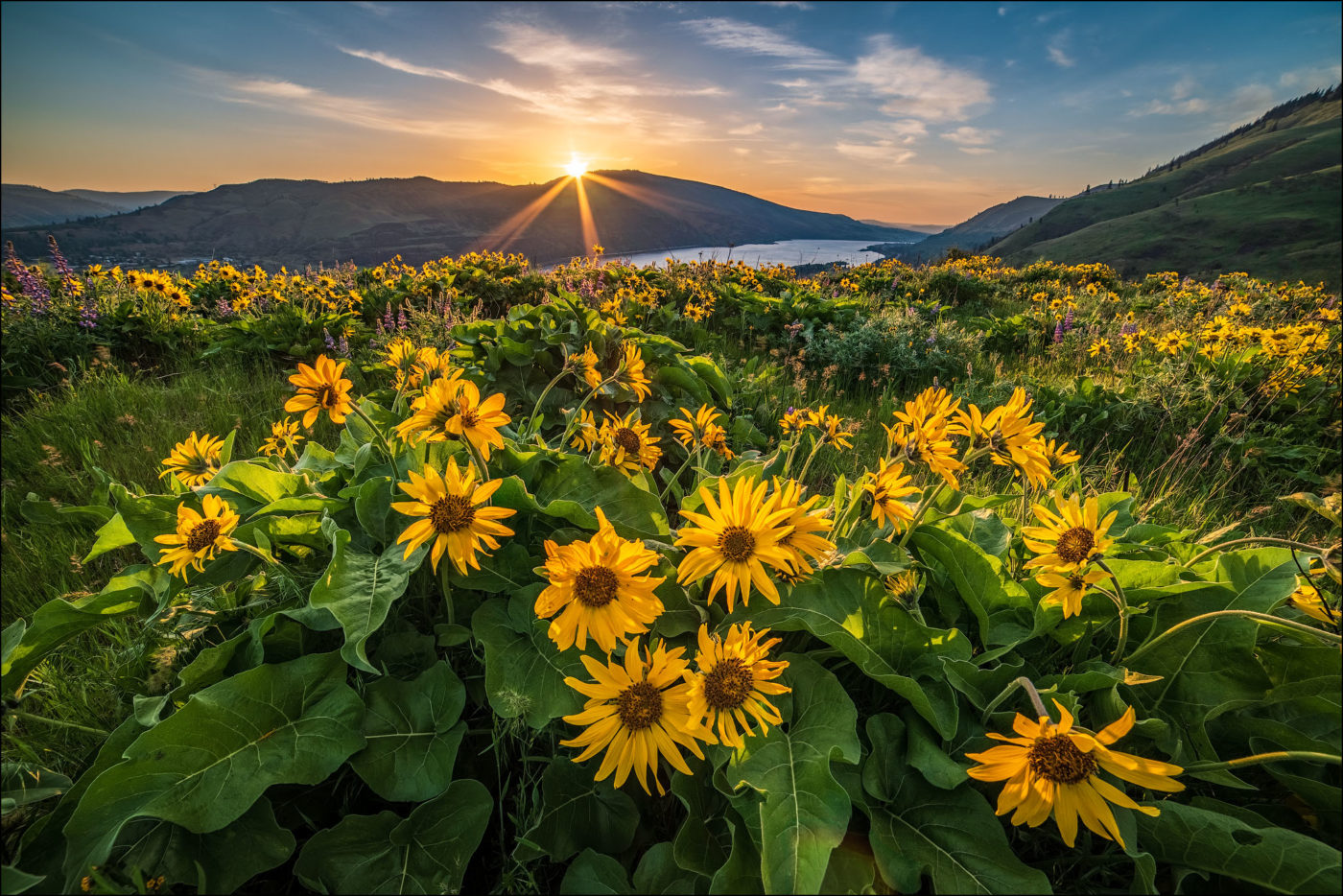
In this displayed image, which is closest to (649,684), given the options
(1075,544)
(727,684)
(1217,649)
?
(727,684)

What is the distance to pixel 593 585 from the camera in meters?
1.12

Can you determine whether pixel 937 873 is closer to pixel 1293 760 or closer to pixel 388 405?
pixel 1293 760

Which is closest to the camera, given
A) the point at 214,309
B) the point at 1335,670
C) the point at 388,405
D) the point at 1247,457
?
the point at 1335,670

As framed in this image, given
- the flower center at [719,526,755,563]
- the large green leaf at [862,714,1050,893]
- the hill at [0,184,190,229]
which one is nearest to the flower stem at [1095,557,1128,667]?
the large green leaf at [862,714,1050,893]

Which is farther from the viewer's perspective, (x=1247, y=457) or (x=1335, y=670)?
(x=1247, y=457)

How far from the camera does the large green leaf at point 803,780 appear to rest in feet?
3.17

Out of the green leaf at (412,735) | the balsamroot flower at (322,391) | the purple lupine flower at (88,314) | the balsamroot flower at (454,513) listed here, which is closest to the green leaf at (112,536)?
the balsamroot flower at (322,391)

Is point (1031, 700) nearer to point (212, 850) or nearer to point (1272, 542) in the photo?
point (1272, 542)

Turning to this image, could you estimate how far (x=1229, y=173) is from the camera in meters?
94.8

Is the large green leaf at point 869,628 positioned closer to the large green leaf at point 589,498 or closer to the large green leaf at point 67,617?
the large green leaf at point 589,498

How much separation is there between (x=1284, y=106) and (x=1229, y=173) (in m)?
51.1

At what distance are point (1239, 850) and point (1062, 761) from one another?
407 mm

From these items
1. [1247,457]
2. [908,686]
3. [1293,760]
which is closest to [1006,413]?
[908,686]

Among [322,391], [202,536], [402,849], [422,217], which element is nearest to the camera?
[402,849]
